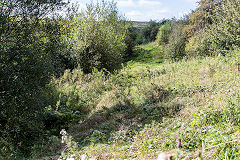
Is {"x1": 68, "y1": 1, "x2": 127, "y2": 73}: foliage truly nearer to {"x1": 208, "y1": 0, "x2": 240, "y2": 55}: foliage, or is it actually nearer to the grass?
the grass

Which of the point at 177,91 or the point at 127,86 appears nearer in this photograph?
the point at 177,91

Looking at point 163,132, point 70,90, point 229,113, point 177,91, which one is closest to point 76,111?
point 70,90

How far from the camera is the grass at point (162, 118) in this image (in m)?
3.44

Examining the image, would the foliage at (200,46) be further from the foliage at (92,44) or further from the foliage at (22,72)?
the foliage at (22,72)

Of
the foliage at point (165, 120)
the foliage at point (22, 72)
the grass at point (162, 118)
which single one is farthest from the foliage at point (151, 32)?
the foliage at point (22, 72)

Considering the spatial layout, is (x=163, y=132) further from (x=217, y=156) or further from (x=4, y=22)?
(x=4, y=22)

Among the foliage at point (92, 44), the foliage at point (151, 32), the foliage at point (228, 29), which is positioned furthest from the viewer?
the foliage at point (151, 32)

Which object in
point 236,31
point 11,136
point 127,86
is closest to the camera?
point 11,136

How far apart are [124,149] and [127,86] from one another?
5338 millimetres

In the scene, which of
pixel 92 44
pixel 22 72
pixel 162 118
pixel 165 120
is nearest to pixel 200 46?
pixel 92 44

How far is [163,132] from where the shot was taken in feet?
14.5

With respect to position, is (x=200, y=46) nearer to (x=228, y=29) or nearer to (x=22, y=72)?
(x=228, y=29)

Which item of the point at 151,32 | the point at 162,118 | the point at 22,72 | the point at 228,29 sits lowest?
the point at 162,118

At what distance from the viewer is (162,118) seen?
5500 mm
